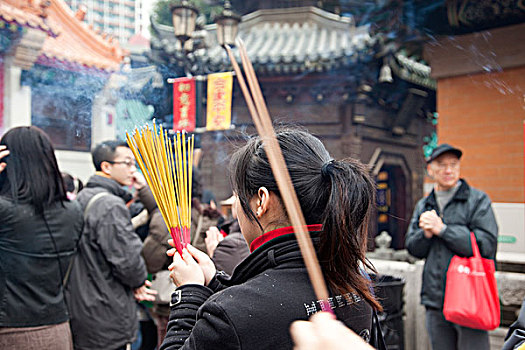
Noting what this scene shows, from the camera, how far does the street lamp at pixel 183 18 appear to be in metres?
5.66

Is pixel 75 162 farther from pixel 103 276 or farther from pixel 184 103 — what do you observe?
pixel 103 276

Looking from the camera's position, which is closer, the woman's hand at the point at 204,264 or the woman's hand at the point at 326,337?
the woman's hand at the point at 326,337

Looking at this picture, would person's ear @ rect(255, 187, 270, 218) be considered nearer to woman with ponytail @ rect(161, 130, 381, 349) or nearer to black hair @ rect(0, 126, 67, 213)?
woman with ponytail @ rect(161, 130, 381, 349)

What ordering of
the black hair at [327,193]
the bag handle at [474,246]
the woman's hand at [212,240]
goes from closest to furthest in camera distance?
the black hair at [327,193] < the woman's hand at [212,240] < the bag handle at [474,246]

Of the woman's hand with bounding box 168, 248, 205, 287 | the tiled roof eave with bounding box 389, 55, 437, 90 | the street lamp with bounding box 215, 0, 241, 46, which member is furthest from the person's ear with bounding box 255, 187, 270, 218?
the tiled roof eave with bounding box 389, 55, 437, 90

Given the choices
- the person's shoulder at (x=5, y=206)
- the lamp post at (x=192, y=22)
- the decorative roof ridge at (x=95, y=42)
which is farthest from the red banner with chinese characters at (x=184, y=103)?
the person's shoulder at (x=5, y=206)

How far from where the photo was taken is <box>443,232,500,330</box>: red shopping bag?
2852 millimetres

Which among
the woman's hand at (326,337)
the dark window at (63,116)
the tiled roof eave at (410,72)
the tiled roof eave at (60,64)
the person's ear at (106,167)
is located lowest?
the woman's hand at (326,337)

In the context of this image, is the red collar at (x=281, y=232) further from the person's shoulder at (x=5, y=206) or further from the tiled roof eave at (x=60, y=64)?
the tiled roof eave at (x=60, y=64)

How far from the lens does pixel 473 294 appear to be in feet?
9.43

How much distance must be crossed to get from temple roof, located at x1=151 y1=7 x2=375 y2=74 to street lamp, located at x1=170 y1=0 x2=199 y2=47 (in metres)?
1.33

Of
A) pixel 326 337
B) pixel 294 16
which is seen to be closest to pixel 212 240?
pixel 326 337

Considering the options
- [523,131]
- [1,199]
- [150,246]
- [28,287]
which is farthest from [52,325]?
[523,131]

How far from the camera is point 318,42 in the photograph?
8.36 meters
